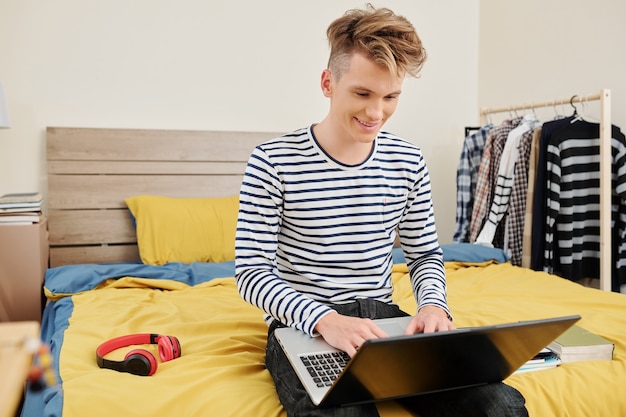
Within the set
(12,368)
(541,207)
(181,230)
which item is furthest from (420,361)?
(541,207)

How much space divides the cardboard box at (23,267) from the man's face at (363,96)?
1150 millimetres

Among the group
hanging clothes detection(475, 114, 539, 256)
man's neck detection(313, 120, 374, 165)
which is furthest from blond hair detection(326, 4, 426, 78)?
hanging clothes detection(475, 114, 539, 256)

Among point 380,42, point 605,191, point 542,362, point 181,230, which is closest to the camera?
point 380,42

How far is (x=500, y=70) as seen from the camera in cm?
318

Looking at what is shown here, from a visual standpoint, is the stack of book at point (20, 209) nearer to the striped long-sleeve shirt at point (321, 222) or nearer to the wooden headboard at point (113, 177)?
the wooden headboard at point (113, 177)

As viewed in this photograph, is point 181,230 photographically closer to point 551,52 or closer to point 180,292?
point 180,292

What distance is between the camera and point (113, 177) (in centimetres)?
256

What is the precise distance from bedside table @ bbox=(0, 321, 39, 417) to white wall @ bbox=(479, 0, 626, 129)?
2.70 m

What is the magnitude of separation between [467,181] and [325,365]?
2.24 metres

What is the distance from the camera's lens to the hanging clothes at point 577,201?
2375 mm

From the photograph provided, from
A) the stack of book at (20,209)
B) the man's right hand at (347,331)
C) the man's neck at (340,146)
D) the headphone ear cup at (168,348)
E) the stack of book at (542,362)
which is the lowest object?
the stack of book at (542,362)

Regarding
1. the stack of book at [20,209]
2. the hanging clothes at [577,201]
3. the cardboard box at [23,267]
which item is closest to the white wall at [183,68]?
the stack of book at [20,209]

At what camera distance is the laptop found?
74cm

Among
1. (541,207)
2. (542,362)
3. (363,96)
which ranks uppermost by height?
(363,96)
